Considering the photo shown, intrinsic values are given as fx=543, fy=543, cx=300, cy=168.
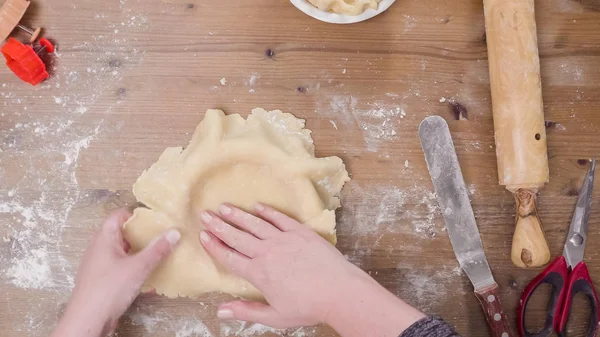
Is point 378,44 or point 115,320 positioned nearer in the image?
point 115,320

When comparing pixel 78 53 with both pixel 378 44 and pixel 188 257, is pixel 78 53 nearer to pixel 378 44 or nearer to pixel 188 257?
pixel 188 257

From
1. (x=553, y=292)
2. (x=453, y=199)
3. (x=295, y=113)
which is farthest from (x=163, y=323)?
(x=553, y=292)

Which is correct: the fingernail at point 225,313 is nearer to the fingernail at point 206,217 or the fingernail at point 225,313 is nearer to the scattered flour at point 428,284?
the fingernail at point 206,217

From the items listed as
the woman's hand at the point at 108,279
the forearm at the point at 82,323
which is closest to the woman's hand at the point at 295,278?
the woman's hand at the point at 108,279

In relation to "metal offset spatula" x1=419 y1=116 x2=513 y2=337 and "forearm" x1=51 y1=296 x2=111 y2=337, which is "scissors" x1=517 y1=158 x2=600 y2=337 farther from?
"forearm" x1=51 y1=296 x2=111 y2=337

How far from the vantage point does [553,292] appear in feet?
3.91

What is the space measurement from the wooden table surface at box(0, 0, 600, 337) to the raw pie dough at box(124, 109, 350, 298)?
0.15ft

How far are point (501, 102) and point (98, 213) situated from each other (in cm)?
91

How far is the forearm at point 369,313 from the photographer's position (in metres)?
0.99

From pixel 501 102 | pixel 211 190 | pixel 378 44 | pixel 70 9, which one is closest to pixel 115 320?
pixel 211 190

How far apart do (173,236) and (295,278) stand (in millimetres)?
282

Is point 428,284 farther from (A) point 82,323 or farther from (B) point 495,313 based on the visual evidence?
(A) point 82,323

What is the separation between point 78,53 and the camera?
1.22m

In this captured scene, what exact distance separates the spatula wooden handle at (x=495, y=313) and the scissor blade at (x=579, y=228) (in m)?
0.19
